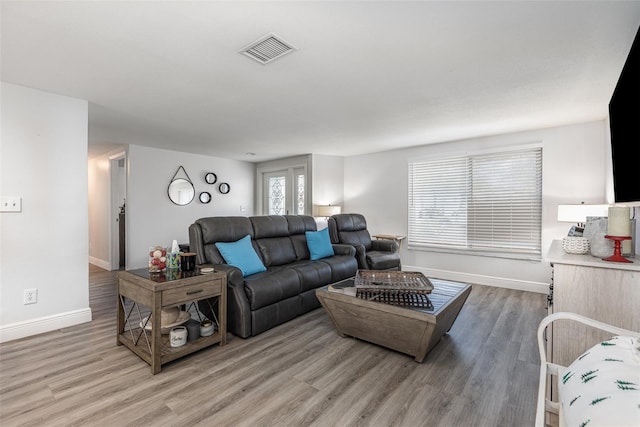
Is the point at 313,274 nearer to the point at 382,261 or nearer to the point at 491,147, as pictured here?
the point at 382,261

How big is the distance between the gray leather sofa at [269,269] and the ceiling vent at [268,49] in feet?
5.39

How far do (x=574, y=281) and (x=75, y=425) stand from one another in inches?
107

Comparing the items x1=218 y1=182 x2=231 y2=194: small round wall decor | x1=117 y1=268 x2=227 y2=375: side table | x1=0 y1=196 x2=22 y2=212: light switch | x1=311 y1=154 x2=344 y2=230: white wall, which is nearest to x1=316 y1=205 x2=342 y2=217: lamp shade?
x1=311 y1=154 x2=344 y2=230: white wall

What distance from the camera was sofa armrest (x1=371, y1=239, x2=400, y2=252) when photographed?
437cm

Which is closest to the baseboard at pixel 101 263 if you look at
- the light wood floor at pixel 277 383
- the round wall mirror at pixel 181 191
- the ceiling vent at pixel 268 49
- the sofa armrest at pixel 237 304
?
the round wall mirror at pixel 181 191

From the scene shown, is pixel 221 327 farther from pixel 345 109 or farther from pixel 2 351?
pixel 345 109

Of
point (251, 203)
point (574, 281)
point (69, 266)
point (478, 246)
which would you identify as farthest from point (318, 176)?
point (574, 281)

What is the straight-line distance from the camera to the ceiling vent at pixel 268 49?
5.89 feet

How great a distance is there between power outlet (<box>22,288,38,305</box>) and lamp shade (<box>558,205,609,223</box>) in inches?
206

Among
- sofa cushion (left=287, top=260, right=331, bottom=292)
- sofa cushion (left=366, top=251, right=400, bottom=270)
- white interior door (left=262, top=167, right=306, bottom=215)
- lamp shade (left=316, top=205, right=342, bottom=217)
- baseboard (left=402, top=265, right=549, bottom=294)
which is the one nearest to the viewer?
sofa cushion (left=287, top=260, right=331, bottom=292)

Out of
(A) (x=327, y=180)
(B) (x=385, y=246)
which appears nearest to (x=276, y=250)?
(B) (x=385, y=246)

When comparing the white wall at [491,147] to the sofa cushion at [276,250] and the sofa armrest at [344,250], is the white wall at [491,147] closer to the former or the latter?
the sofa armrest at [344,250]

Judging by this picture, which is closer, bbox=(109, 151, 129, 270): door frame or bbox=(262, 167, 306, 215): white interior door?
bbox=(109, 151, 129, 270): door frame

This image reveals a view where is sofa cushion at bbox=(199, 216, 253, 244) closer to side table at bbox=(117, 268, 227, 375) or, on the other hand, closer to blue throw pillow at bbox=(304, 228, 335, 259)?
side table at bbox=(117, 268, 227, 375)
